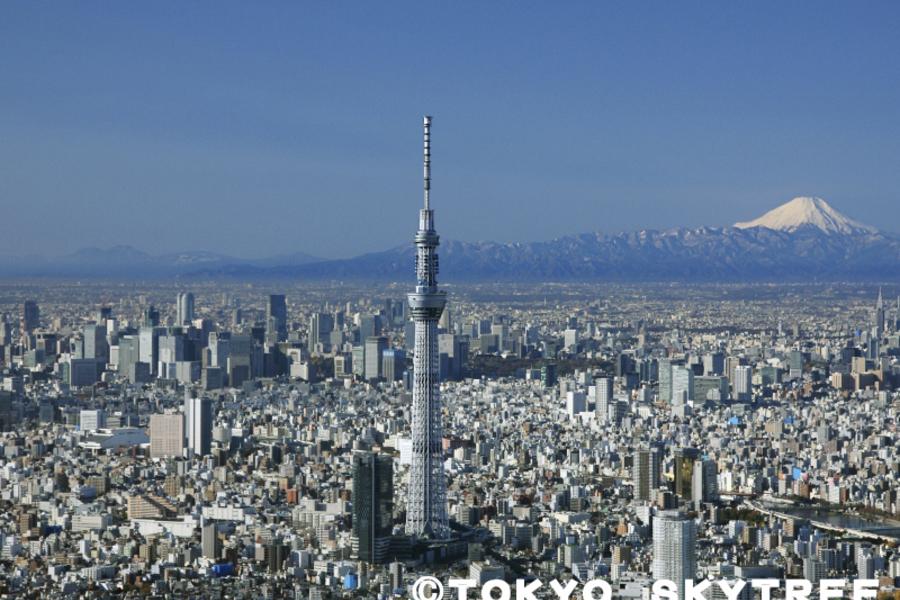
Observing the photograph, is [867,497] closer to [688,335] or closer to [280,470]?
[280,470]

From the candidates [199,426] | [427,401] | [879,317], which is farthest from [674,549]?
[879,317]

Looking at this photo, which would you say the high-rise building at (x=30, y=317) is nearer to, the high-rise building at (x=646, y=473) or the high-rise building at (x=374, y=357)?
the high-rise building at (x=374, y=357)

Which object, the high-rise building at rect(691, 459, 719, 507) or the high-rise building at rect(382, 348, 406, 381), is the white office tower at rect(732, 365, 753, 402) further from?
the high-rise building at rect(691, 459, 719, 507)

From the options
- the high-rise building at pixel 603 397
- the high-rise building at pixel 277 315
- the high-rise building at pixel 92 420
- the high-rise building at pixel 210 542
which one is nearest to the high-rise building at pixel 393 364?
the high-rise building at pixel 603 397

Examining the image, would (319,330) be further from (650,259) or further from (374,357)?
(650,259)

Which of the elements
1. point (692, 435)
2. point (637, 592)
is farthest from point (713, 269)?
point (637, 592)

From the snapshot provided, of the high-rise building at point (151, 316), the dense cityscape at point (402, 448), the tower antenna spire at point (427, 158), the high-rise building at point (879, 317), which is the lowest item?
the dense cityscape at point (402, 448)

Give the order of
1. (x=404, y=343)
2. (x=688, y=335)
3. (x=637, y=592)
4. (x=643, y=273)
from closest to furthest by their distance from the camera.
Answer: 1. (x=637, y=592)
2. (x=404, y=343)
3. (x=688, y=335)
4. (x=643, y=273)
